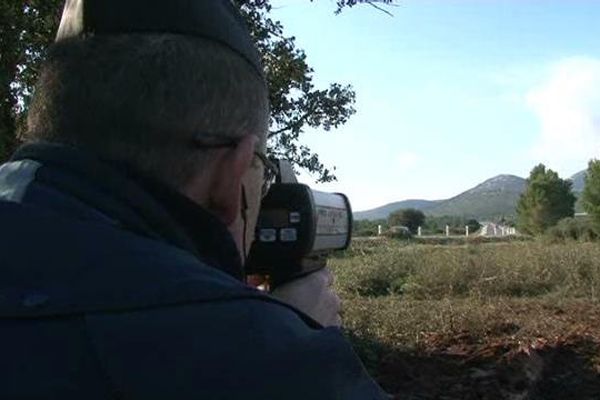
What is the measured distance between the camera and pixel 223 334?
0.97 m

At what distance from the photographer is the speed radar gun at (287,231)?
5.95 ft

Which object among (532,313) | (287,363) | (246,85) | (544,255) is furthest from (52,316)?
(544,255)

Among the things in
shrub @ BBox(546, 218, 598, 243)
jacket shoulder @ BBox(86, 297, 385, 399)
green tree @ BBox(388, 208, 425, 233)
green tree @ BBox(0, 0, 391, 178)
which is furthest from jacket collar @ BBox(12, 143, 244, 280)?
green tree @ BBox(388, 208, 425, 233)

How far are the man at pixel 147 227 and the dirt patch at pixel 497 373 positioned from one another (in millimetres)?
5979

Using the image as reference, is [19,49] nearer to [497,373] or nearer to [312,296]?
[312,296]

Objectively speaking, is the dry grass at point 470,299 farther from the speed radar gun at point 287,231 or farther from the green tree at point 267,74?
the speed radar gun at point 287,231

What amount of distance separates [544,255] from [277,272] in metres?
14.6

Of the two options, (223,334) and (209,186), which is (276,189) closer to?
(209,186)

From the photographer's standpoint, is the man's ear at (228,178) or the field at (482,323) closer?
the man's ear at (228,178)

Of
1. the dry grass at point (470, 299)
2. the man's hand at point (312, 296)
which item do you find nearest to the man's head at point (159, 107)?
the man's hand at point (312, 296)

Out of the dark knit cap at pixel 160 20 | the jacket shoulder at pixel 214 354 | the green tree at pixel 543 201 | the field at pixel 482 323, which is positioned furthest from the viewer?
the green tree at pixel 543 201

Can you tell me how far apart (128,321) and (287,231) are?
894 mm

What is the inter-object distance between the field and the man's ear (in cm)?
600

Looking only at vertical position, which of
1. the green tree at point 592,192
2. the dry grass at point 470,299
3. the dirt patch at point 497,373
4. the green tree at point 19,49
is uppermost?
the green tree at point 592,192
